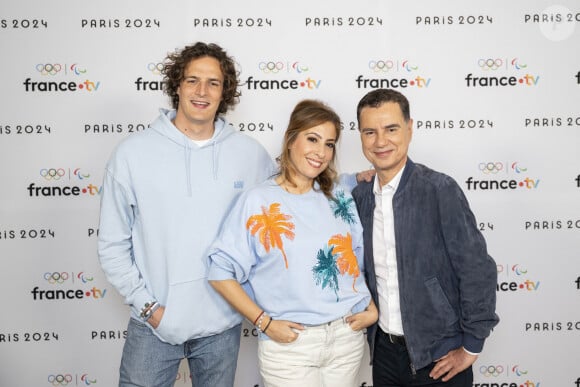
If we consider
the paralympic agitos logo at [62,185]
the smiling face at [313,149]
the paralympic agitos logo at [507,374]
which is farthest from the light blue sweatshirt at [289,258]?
the paralympic agitos logo at [507,374]

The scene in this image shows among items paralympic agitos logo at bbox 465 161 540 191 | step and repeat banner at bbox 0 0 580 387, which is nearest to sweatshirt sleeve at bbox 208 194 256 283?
step and repeat banner at bbox 0 0 580 387

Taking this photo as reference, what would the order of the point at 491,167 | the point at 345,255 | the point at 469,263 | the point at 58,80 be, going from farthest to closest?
the point at 491,167 < the point at 58,80 < the point at 345,255 < the point at 469,263

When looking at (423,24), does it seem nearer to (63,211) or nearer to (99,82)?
(99,82)

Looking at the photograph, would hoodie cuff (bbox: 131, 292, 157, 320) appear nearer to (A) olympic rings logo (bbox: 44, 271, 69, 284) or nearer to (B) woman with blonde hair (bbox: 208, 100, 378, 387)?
(B) woman with blonde hair (bbox: 208, 100, 378, 387)

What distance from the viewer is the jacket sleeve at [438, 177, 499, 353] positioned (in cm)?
147

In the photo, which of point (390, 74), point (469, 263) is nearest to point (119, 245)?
point (469, 263)

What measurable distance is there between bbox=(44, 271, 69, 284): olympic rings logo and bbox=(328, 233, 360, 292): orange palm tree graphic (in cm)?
→ 167

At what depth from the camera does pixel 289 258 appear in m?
1.51

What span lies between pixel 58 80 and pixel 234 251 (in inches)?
61.9

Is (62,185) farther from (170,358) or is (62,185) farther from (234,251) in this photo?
(234,251)

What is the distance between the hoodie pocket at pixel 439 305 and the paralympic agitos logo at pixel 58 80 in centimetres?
194

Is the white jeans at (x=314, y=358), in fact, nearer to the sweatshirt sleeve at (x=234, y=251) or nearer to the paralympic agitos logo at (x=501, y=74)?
the sweatshirt sleeve at (x=234, y=251)

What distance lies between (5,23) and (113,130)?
778 millimetres

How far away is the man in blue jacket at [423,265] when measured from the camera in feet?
4.86
